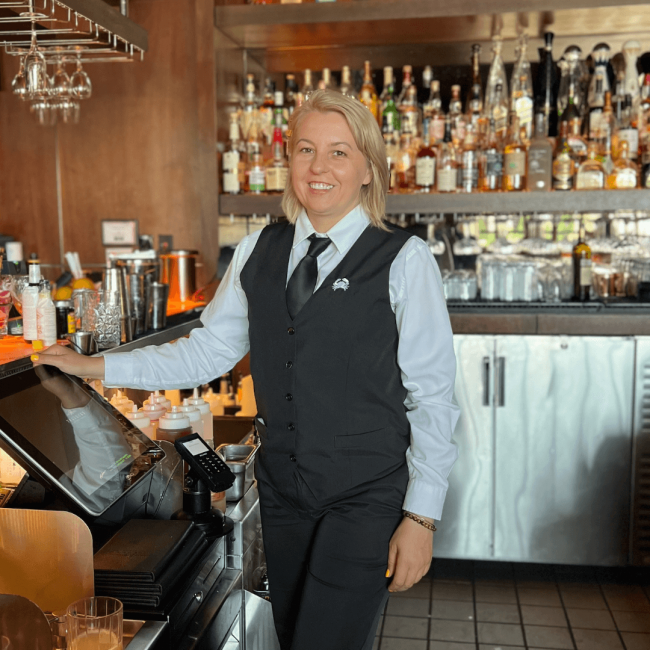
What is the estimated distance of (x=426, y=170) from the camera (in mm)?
3348

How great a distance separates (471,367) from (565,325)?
42 cm

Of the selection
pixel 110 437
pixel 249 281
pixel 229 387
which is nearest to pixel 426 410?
pixel 249 281

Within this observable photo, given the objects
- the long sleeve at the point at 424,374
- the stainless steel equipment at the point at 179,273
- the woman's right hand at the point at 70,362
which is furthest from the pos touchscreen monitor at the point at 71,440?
the stainless steel equipment at the point at 179,273

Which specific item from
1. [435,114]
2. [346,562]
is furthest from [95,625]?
[435,114]

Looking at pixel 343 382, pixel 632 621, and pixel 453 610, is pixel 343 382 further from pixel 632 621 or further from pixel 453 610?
pixel 632 621

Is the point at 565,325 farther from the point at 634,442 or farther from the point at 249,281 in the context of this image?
the point at 249,281

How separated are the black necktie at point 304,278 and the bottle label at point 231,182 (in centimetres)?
191

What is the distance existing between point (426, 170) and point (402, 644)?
1976 mm

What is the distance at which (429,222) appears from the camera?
3.67 m

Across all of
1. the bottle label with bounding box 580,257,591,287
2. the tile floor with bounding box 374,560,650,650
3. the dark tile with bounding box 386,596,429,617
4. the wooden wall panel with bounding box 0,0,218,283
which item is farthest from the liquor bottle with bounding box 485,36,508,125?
the dark tile with bounding box 386,596,429,617

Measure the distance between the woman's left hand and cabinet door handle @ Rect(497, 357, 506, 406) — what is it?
1.71m

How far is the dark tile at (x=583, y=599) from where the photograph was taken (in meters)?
2.83

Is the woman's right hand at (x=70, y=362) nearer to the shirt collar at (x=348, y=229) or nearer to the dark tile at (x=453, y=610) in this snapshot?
the shirt collar at (x=348, y=229)

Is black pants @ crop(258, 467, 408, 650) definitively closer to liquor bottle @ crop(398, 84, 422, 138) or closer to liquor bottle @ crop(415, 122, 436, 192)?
liquor bottle @ crop(415, 122, 436, 192)
